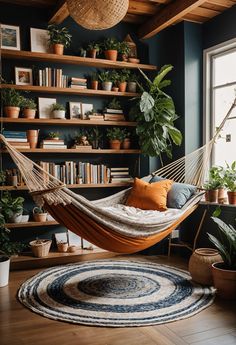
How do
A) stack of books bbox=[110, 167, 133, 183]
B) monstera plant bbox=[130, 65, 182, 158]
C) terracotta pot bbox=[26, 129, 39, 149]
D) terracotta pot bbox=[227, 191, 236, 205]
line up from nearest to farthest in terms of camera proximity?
terracotta pot bbox=[227, 191, 236, 205] < terracotta pot bbox=[26, 129, 39, 149] < monstera plant bbox=[130, 65, 182, 158] < stack of books bbox=[110, 167, 133, 183]

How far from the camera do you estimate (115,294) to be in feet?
9.21

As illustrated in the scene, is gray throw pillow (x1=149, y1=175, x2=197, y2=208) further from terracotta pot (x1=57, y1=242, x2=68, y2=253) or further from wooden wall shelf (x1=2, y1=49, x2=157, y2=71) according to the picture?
wooden wall shelf (x1=2, y1=49, x2=157, y2=71)

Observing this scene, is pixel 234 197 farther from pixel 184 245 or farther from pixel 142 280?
pixel 142 280

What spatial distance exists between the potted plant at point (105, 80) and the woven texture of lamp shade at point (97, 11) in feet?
5.47

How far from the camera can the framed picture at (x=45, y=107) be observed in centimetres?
401

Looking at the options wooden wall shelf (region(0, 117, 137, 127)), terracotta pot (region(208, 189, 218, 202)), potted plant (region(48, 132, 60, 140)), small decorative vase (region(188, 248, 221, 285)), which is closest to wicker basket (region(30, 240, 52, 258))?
potted plant (region(48, 132, 60, 140))

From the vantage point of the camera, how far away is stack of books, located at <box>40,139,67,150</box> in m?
3.91

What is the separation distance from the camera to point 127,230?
2.79 m

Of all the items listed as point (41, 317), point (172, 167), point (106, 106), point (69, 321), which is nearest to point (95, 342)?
point (69, 321)

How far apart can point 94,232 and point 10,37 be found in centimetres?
234

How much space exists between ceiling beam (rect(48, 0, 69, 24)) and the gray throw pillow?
2060 millimetres

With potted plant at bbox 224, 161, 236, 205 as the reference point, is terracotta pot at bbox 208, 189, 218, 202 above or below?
below

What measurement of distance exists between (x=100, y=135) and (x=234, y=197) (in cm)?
168

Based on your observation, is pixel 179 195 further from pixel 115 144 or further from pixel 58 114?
pixel 58 114
